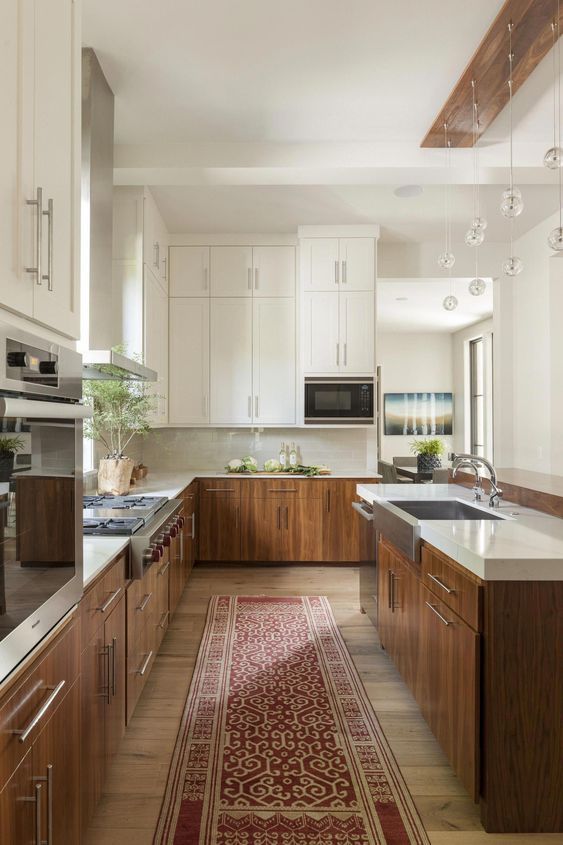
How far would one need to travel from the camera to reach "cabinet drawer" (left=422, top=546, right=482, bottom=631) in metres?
1.67

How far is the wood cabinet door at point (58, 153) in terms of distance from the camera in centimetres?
123

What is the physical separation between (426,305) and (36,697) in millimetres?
6980

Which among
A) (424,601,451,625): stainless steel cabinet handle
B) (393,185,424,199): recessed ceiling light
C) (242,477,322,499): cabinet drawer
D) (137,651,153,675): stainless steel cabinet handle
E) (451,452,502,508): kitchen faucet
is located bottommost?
(137,651,153,675): stainless steel cabinet handle

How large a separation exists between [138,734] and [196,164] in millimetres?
2974

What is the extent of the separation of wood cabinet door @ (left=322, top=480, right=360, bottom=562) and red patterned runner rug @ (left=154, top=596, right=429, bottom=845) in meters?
1.50

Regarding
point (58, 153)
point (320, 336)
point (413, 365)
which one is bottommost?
point (58, 153)

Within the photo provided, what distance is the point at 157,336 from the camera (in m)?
4.39

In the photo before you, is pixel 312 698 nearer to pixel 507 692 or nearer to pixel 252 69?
pixel 507 692

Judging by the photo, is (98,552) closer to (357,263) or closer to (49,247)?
(49,247)

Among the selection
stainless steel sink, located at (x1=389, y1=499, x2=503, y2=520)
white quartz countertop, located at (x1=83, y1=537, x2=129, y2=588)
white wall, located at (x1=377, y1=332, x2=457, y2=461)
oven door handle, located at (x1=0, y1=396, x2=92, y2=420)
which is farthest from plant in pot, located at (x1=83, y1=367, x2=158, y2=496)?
white wall, located at (x1=377, y1=332, x2=457, y2=461)

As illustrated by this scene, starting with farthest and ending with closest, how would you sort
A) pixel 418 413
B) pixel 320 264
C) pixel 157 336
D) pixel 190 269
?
pixel 418 413
pixel 190 269
pixel 320 264
pixel 157 336

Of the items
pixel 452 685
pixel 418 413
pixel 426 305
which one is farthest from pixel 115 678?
pixel 418 413

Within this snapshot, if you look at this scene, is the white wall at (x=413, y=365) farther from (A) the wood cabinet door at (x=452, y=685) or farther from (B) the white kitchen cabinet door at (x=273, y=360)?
(A) the wood cabinet door at (x=452, y=685)

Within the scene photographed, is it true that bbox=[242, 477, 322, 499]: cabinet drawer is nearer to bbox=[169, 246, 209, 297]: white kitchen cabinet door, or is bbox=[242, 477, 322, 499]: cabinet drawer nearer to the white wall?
bbox=[169, 246, 209, 297]: white kitchen cabinet door
